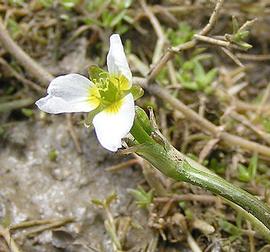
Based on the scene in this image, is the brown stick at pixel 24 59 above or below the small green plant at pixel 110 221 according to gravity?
above

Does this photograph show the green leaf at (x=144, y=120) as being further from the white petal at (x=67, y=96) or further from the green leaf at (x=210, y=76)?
the green leaf at (x=210, y=76)

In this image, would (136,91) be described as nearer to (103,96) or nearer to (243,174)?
(103,96)

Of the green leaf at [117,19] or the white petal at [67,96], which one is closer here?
the white petal at [67,96]

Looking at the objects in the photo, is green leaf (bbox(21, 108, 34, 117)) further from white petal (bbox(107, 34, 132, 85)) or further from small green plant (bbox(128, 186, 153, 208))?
white petal (bbox(107, 34, 132, 85))

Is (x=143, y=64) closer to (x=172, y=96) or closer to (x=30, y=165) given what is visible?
(x=172, y=96)

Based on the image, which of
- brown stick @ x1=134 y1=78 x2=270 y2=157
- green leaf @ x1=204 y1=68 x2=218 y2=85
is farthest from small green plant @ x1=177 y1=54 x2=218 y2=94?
brown stick @ x1=134 y1=78 x2=270 y2=157

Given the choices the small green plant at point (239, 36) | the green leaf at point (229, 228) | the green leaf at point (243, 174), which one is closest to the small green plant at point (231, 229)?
the green leaf at point (229, 228)

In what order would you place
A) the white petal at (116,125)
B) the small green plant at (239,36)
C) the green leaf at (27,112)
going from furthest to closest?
the green leaf at (27,112), the small green plant at (239,36), the white petal at (116,125)

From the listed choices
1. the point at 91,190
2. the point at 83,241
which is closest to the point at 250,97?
the point at 91,190
